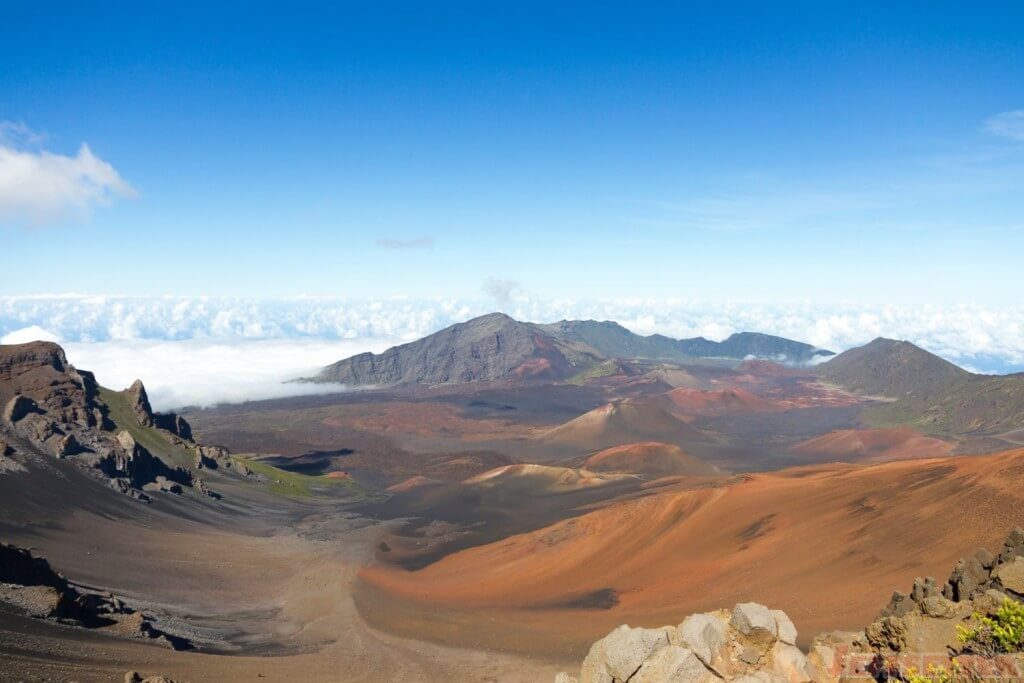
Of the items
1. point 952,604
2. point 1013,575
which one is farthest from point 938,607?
point 1013,575

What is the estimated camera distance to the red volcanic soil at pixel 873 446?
129m

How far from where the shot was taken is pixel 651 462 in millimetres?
109188

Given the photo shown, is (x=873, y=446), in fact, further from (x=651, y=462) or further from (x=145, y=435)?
(x=145, y=435)

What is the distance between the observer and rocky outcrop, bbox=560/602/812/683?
1769cm

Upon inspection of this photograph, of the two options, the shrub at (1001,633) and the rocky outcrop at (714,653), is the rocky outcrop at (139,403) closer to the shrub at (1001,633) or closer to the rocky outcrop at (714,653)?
the rocky outcrop at (714,653)

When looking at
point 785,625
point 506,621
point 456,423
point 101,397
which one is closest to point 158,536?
point 506,621

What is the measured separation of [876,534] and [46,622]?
1958 inches

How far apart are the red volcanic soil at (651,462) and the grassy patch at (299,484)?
4476 cm

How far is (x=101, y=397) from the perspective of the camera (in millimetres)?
94312

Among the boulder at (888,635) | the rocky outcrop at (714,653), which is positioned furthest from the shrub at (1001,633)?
the rocky outcrop at (714,653)

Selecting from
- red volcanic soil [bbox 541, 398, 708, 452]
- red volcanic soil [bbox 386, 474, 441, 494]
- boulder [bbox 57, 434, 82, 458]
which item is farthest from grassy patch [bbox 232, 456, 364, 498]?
red volcanic soil [bbox 541, 398, 708, 452]

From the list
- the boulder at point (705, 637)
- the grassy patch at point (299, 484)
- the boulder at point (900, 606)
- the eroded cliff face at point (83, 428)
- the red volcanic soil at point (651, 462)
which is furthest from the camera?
the red volcanic soil at point (651, 462)

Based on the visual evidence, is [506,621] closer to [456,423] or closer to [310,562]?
[310,562]

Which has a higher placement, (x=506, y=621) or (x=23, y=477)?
(x=23, y=477)
